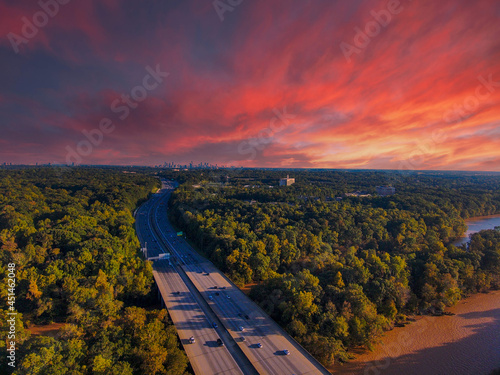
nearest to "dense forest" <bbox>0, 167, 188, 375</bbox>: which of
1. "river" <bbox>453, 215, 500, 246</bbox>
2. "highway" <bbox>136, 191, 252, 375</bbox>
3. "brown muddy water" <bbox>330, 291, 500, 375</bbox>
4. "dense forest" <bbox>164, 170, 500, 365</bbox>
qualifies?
"highway" <bbox>136, 191, 252, 375</bbox>

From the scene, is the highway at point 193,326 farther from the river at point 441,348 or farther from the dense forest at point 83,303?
the river at point 441,348

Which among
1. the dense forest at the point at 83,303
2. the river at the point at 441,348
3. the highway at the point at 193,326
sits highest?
the dense forest at the point at 83,303

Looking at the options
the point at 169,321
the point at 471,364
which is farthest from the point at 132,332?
the point at 471,364

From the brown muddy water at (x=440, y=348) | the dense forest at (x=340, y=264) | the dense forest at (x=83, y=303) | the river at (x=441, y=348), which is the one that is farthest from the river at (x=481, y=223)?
the dense forest at (x=83, y=303)

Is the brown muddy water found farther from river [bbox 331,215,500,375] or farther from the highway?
the highway

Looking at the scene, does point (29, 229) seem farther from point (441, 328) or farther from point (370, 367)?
point (441, 328)

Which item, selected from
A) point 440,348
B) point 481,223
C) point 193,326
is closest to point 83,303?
point 193,326
